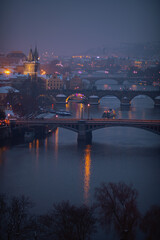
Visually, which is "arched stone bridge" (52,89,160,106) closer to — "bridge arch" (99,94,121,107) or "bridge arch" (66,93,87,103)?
"bridge arch" (66,93,87,103)

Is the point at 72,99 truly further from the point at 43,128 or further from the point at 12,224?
the point at 12,224

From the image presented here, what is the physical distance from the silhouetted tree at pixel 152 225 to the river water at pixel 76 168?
2.35 metres

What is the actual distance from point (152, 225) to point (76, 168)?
6765 mm

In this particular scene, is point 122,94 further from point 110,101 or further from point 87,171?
point 87,171

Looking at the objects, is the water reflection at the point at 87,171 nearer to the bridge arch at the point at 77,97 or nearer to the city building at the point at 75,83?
the bridge arch at the point at 77,97

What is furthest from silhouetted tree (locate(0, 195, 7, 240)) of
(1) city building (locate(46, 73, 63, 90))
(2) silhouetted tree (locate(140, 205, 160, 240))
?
(1) city building (locate(46, 73, 63, 90))

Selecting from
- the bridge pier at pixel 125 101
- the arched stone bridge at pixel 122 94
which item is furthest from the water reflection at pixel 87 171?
the arched stone bridge at pixel 122 94

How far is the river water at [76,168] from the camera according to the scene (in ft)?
39.7

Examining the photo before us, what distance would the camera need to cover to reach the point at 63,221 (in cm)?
855

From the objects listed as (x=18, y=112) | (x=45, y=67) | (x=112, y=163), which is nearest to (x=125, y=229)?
(x=112, y=163)

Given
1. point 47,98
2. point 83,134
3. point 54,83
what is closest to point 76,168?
point 83,134

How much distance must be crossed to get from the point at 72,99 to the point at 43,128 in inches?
832

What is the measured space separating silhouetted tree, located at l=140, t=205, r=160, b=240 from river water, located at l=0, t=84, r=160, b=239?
2.35 metres

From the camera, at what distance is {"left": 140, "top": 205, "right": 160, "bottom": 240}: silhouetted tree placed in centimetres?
793
